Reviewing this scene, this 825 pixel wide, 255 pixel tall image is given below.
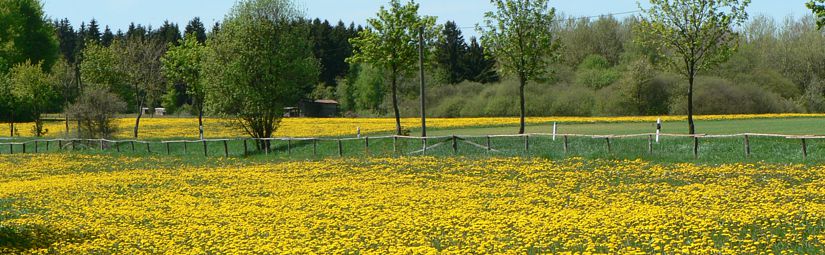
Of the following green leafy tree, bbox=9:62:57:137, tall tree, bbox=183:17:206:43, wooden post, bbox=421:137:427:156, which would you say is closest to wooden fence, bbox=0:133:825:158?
wooden post, bbox=421:137:427:156

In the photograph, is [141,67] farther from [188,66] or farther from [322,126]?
[322,126]

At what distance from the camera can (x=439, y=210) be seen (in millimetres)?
19547

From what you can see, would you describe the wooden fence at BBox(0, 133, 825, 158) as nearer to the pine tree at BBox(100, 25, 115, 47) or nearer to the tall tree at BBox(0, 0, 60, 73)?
the tall tree at BBox(0, 0, 60, 73)

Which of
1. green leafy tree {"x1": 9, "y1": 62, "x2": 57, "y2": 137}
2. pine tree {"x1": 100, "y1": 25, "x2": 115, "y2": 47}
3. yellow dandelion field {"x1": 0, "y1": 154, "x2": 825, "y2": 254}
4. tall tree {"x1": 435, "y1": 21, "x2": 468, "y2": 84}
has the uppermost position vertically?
pine tree {"x1": 100, "y1": 25, "x2": 115, "y2": 47}

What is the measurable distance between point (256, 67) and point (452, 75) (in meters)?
80.1

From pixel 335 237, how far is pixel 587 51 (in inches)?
3797

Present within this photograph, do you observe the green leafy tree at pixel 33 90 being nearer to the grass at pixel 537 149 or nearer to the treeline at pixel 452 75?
the treeline at pixel 452 75

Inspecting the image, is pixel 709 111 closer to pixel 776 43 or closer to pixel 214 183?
pixel 776 43

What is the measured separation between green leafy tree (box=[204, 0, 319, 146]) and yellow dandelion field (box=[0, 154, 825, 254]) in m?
18.6

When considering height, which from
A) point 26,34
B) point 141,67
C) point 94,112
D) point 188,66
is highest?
point 26,34

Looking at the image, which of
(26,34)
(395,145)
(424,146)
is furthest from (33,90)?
(424,146)

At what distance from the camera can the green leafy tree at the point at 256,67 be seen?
5197 centimetres

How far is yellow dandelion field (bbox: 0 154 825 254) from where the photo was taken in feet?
47.7

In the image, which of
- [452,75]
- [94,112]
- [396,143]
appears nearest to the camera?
[396,143]
